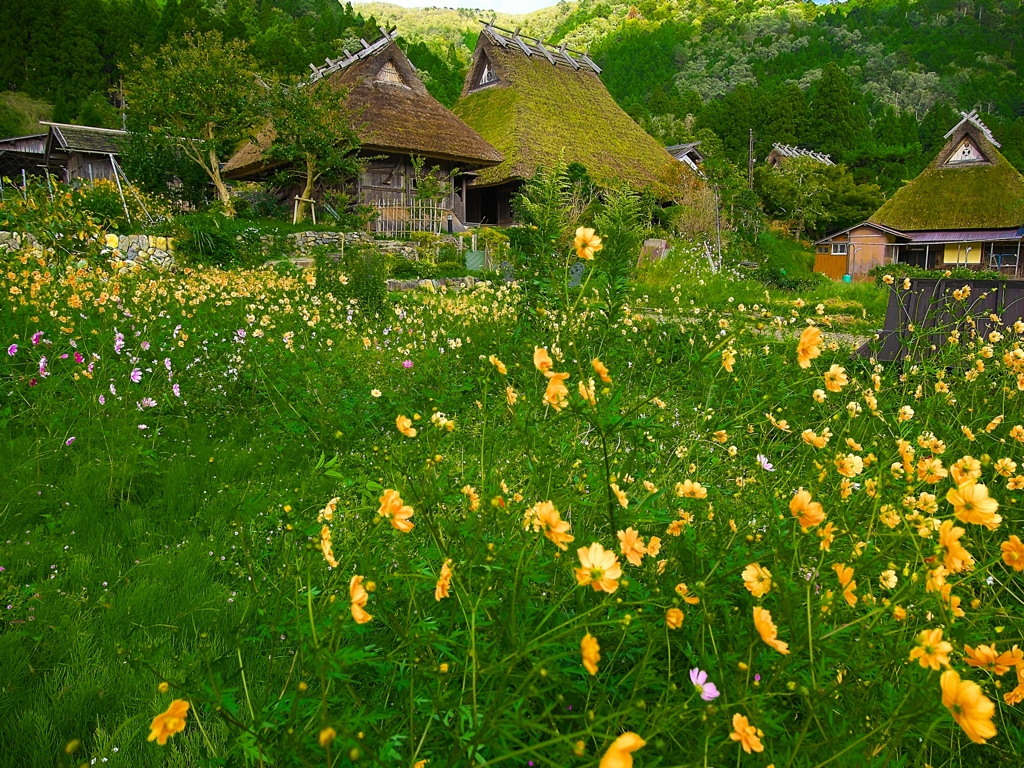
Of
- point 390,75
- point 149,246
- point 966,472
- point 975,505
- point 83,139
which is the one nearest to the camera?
point 975,505

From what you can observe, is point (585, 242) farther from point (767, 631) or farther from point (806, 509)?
point (767, 631)

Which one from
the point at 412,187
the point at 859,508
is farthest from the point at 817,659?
the point at 412,187

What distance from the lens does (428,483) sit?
120 centimetres

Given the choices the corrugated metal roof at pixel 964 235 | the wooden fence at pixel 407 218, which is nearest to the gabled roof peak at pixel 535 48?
the wooden fence at pixel 407 218

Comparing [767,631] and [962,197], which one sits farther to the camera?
[962,197]

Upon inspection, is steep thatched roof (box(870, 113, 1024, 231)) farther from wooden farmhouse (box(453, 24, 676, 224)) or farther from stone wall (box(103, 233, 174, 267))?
stone wall (box(103, 233, 174, 267))

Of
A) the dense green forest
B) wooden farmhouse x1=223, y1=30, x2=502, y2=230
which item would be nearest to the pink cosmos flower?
wooden farmhouse x1=223, y1=30, x2=502, y2=230

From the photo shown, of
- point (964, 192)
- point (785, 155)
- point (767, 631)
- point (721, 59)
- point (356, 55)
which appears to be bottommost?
point (767, 631)

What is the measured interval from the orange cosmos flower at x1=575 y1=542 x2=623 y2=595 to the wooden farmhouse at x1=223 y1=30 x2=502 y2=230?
1453 centimetres

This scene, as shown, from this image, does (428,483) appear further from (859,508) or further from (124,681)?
(859,508)

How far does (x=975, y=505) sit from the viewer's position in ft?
2.74

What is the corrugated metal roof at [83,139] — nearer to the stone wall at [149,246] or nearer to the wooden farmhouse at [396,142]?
the wooden farmhouse at [396,142]

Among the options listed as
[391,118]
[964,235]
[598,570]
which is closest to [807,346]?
[598,570]

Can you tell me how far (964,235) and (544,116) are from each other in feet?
51.4
